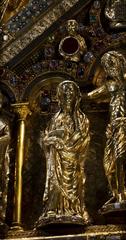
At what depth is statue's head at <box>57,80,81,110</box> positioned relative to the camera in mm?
7438

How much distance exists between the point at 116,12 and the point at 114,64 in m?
1.10

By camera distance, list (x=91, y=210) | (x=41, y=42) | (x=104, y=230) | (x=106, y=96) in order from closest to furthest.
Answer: (x=104, y=230) < (x=91, y=210) < (x=106, y=96) < (x=41, y=42)

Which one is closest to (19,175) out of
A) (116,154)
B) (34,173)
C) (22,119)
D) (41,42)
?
(34,173)

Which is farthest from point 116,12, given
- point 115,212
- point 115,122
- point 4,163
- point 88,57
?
point 115,212

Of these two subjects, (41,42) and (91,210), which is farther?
(41,42)

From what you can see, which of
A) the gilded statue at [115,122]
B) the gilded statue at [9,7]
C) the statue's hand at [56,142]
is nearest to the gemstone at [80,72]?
the gilded statue at [115,122]

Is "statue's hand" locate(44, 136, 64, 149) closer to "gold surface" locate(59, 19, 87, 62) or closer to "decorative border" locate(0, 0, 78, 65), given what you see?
"gold surface" locate(59, 19, 87, 62)

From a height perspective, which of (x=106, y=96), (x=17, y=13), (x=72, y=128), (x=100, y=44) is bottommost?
(x=72, y=128)

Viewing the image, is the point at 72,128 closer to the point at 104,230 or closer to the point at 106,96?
the point at 106,96

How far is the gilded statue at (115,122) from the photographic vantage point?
22.5 ft

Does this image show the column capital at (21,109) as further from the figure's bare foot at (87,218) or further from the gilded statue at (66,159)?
the figure's bare foot at (87,218)

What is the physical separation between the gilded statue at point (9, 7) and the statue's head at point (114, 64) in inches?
72.9

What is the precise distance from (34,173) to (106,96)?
1.43 meters

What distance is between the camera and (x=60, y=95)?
24.6ft
